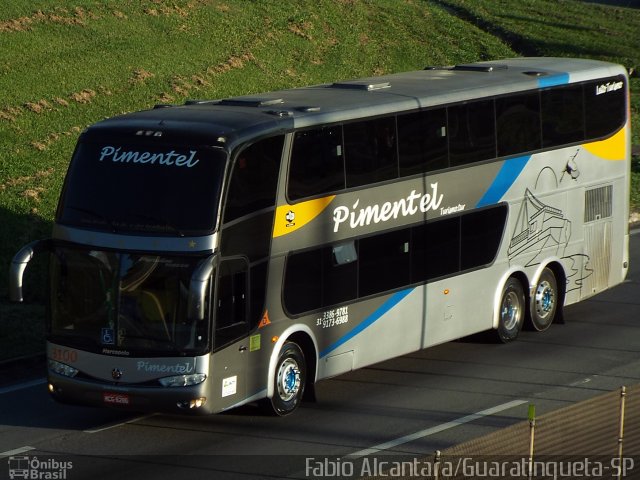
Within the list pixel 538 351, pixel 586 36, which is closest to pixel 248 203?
pixel 538 351

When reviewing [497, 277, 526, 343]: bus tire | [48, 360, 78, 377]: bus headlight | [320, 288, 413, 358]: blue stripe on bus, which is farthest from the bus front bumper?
[497, 277, 526, 343]: bus tire

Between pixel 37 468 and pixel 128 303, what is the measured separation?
201 cm

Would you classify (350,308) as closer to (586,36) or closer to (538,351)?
(538,351)

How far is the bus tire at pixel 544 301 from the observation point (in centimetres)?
1945

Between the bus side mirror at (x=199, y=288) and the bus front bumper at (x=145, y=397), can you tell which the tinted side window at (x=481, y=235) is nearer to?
the bus side mirror at (x=199, y=288)

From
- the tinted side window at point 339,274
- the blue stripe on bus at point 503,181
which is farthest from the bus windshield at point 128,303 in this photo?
the blue stripe on bus at point 503,181

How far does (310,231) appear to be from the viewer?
15.3 m

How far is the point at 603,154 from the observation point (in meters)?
20.3

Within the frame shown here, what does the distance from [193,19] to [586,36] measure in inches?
646

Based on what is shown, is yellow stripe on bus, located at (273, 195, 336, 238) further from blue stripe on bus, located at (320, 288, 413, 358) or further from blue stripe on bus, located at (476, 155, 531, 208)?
blue stripe on bus, located at (476, 155, 531, 208)

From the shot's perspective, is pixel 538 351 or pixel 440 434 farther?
pixel 538 351

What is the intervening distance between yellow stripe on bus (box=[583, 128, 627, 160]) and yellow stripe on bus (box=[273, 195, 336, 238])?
6.15 metres

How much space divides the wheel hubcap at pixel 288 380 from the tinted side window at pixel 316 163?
6.54 feet

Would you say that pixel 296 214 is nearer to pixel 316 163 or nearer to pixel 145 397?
pixel 316 163
